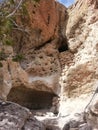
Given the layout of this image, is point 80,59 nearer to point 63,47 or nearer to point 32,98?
point 63,47

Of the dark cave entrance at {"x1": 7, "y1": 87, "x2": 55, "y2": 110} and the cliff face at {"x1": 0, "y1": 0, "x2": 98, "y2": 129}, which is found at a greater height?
the cliff face at {"x1": 0, "y1": 0, "x2": 98, "y2": 129}

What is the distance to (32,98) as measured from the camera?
15.2m

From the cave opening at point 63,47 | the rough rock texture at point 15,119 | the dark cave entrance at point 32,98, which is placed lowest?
the dark cave entrance at point 32,98

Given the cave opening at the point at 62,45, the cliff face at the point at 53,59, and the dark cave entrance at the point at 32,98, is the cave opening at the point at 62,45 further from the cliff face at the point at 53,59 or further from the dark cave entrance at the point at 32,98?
the dark cave entrance at the point at 32,98

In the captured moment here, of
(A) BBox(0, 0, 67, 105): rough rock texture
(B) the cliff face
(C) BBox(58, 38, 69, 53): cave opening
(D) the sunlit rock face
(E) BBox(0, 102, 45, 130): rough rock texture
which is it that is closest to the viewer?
(E) BBox(0, 102, 45, 130): rough rock texture

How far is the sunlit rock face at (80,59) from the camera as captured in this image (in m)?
13.6

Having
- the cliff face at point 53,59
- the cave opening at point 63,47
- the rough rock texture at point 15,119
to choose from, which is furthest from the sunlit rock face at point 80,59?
the rough rock texture at point 15,119

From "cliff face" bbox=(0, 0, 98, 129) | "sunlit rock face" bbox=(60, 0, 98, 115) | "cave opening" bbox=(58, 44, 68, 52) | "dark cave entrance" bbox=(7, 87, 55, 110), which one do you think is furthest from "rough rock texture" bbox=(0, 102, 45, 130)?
"cave opening" bbox=(58, 44, 68, 52)

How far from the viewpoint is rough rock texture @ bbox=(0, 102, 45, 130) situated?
6.47 m

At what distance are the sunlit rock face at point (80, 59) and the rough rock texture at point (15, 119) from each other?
618 cm

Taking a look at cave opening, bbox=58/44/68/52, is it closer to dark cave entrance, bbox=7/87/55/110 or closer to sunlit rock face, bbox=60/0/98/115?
sunlit rock face, bbox=60/0/98/115

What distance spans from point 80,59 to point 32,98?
8.24 ft

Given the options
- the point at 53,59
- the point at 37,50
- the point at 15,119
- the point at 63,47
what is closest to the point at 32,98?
the point at 53,59

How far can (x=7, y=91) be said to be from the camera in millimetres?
13594
